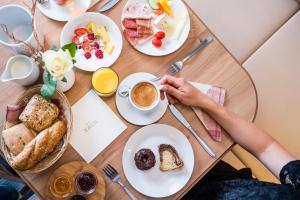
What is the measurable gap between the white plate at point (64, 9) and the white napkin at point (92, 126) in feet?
0.96

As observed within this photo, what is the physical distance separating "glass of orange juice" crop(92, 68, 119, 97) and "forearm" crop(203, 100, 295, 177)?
13.4 inches

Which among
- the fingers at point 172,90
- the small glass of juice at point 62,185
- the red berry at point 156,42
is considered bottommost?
the fingers at point 172,90

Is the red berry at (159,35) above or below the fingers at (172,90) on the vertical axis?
above

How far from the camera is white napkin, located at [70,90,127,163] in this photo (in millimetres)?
1319

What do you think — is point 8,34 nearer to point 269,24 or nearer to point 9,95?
point 9,95

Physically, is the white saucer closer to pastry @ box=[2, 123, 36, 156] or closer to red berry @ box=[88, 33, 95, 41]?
red berry @ box=[88, 33, 95, 41]

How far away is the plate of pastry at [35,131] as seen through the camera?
120cm

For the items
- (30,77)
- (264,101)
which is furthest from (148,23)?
(264,101)

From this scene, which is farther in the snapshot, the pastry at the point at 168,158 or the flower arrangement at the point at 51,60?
the pastry at the point at 168,158

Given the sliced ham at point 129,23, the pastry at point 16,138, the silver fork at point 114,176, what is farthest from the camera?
the sliced ham at point 129,23

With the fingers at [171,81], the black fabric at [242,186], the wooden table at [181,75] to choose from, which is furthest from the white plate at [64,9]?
the black fabric at [242,186]

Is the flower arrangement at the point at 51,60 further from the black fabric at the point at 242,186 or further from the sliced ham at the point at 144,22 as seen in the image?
the black fabric at the point at 242,186

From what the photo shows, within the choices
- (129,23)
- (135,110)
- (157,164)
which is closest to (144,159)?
(157,164)

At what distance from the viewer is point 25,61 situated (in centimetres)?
125
